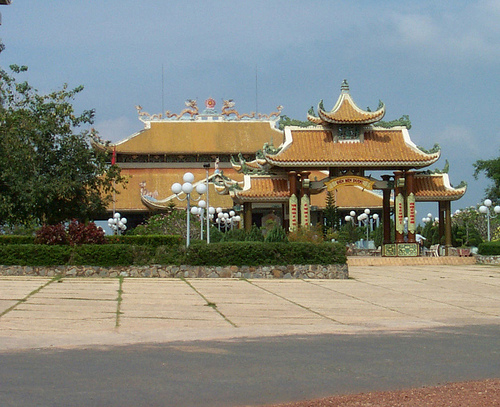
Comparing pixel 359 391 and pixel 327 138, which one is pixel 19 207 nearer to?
pixel 327 138

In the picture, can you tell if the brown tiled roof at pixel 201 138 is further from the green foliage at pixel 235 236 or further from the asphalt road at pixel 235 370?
the asphalt road at pixel 235 370

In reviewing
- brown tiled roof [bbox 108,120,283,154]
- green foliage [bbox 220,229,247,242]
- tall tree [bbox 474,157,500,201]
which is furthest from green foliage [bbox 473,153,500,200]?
green foliage [bbox 220,229,247,242]

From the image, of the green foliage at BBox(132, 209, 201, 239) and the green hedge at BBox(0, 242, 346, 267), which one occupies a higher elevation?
the green foliage at BBox(132, 209, 201, 239)

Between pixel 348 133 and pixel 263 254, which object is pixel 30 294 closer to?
pixel 263 254

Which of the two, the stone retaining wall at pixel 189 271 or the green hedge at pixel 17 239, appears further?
the green hedge at pixel 17 239

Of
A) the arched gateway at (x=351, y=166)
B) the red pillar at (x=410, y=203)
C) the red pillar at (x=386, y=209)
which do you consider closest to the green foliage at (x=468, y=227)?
the red pillar at (x=386, y=209)

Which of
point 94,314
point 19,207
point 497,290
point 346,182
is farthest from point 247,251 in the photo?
point 346,182

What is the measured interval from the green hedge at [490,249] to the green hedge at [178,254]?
13.0 m

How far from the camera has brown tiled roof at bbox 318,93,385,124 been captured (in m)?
35.9

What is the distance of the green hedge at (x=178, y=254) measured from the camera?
21656 millimetres

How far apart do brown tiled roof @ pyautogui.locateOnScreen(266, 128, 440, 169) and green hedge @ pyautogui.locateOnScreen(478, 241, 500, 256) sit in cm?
477

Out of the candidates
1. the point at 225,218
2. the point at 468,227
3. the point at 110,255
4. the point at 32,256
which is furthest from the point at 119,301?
the point at 468,227

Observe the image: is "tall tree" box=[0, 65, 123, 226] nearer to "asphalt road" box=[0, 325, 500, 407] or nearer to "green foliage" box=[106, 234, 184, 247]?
"green foliage" box=[106, 234, 184, 247]

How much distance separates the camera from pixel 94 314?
1341 centimetres
